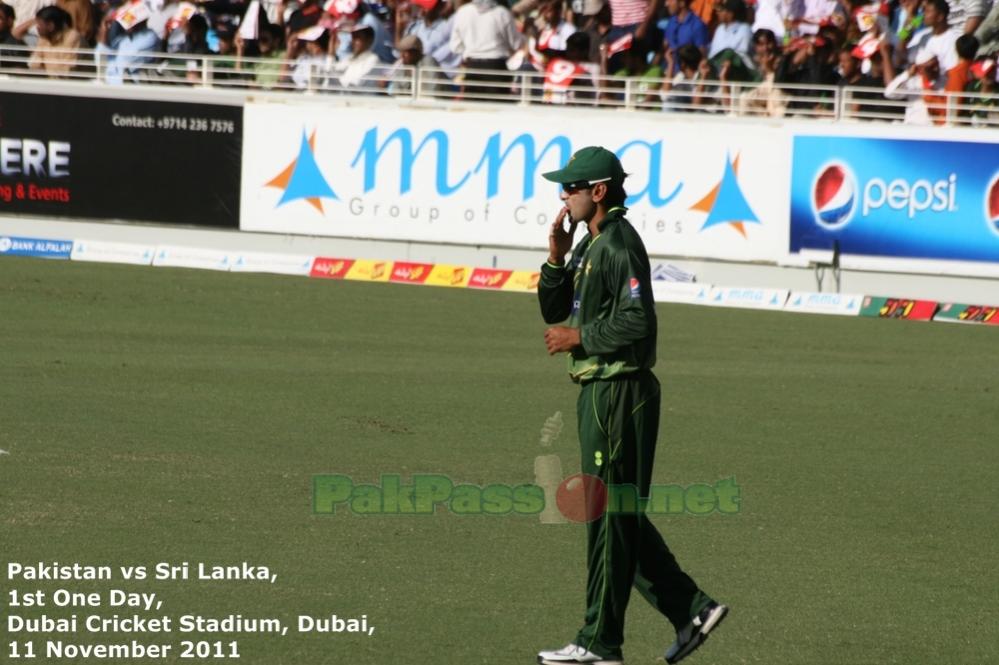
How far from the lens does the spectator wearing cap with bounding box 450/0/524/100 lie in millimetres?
23203

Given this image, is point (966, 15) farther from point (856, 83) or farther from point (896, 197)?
point (896, 197)

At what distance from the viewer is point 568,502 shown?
746 cm

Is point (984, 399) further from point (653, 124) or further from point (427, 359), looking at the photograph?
point (653, 124)

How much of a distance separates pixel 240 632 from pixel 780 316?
1309 cm

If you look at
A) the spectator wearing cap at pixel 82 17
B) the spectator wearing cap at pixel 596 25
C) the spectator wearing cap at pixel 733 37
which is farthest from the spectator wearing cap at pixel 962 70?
the spectator wearing cap at pixel 82 17

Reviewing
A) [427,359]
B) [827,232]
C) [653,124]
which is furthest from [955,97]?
[427,359]

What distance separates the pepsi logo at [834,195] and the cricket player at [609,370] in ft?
45.3

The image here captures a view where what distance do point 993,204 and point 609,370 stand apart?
45.6 feet

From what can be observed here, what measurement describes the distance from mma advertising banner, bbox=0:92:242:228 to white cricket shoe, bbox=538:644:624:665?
1707cm

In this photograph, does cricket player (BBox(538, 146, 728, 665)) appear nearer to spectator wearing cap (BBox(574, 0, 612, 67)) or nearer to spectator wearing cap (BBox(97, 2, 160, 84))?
spectator wearing cap (BBox(574, 0, 612, 67))

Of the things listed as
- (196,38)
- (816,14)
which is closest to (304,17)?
(196,38)

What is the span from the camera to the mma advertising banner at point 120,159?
77.7ft

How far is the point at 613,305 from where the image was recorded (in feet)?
23.3

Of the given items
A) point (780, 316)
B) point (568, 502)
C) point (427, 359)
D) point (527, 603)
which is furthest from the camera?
point (780, 316)
